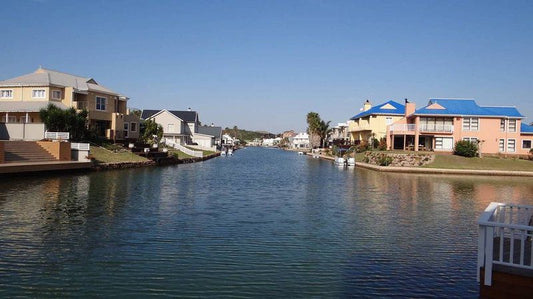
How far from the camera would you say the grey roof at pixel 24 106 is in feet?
144

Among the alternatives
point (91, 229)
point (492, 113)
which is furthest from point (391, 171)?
point (91, 229)

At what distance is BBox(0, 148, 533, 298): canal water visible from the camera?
30.1ft

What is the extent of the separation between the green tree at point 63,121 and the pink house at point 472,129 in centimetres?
4109

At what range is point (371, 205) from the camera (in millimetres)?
21047

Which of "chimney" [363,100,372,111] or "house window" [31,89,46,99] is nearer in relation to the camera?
"house window" [31,89,46,99]

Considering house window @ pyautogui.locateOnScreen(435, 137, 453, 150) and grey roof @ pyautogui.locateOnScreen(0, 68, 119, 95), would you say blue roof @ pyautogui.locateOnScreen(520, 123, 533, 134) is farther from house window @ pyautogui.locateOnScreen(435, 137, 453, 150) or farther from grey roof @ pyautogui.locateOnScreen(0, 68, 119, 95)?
grey roof @ pyautogui.locateOnScreen(0, 68, 119, 95)

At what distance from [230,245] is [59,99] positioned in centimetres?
4235

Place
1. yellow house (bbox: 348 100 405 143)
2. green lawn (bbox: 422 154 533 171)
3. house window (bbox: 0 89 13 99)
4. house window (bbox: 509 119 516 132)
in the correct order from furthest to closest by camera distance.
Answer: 1. yellow house (bbox: 348 100 405 143)
2. house window (bbox: 509 119 516 132)
3. green lawn (bbox: 422 154 533 171)
4. house window (bbox: 0 89 13 99)

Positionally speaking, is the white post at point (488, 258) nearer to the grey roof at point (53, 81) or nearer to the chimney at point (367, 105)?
the grey roof at point (53, 81)

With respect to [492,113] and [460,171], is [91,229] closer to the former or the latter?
[460,171]

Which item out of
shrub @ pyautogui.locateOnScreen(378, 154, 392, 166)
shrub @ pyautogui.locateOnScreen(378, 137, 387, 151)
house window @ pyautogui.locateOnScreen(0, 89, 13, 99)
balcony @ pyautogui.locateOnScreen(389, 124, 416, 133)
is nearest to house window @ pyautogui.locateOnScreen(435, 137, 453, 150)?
balcony @ pyautogui.locateOnScreen(389, 124, 416, 133)

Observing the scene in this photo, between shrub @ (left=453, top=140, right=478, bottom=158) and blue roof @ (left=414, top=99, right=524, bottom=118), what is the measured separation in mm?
5828

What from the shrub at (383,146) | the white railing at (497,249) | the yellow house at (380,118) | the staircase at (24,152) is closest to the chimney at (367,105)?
the yellow house at (380,118)

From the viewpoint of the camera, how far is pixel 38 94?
4684 centimetres
